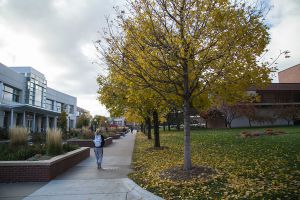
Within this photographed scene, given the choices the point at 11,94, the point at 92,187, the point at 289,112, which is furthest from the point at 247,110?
the point at 92,187

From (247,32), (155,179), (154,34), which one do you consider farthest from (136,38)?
(155,179)

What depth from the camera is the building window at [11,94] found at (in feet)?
126

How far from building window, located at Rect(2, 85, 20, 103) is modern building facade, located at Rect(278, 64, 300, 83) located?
194 ft

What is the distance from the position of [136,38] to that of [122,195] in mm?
4734

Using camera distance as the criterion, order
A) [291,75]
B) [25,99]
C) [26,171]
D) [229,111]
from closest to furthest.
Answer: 1. [26,171]
2. [25,99]
3. [229,111]
4. [291,75]

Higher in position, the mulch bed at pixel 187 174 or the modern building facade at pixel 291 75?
the modern building facade at pixel 291 75

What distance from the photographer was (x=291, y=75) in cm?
6956

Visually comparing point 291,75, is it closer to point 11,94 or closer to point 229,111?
point 229,111

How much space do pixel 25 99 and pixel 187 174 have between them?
43.0 metres

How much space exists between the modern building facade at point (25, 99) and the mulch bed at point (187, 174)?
82.1 ft

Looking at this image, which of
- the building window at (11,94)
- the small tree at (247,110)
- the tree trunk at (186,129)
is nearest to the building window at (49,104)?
the building window at (11,94)

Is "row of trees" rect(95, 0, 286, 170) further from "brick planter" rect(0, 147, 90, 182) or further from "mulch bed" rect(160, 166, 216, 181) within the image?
"brick planter" rect(0, 147, 90, 182)

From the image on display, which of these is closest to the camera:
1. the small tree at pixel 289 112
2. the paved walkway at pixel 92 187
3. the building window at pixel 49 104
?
the paved walkway at pixel 92 187

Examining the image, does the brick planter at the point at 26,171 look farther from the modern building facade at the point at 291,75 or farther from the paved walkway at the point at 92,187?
the modern building facade at the point at 291,75
